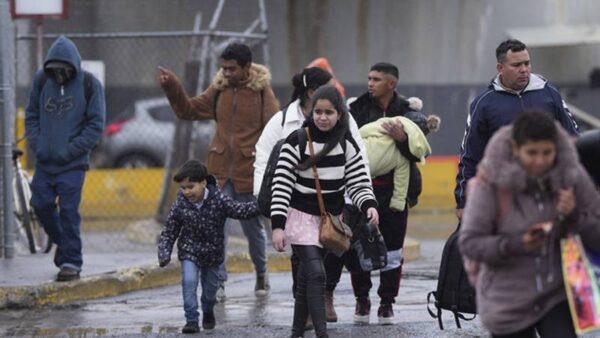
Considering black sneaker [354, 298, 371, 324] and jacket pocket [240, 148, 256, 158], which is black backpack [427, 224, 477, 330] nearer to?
black sneaker [354, 298, 371, 324]

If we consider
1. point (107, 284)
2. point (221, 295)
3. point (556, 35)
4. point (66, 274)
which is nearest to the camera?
point (221, 295)

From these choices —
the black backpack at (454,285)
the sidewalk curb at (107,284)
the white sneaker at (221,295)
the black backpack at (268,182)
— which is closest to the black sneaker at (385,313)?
the black backpack at (268,182)

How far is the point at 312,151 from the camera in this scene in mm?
7941

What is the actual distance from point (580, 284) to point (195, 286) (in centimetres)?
381

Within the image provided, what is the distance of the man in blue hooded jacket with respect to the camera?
10352 mm

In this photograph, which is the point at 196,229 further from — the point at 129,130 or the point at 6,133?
the point at 129,130

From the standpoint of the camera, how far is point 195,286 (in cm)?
866

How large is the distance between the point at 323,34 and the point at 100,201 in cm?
556

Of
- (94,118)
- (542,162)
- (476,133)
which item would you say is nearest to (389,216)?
(476,133)

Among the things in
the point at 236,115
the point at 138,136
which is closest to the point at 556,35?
the point at 138,136

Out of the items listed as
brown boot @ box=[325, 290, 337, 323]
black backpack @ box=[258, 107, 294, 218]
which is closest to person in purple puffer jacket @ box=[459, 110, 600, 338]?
black backpack @ box=[258, 107, 294, 218]

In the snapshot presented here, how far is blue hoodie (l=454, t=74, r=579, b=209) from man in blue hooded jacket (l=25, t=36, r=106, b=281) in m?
3.40

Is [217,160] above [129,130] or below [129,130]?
above

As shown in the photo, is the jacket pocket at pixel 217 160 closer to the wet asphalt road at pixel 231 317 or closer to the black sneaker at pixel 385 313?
the wet asphalt road at pixel 231 317
